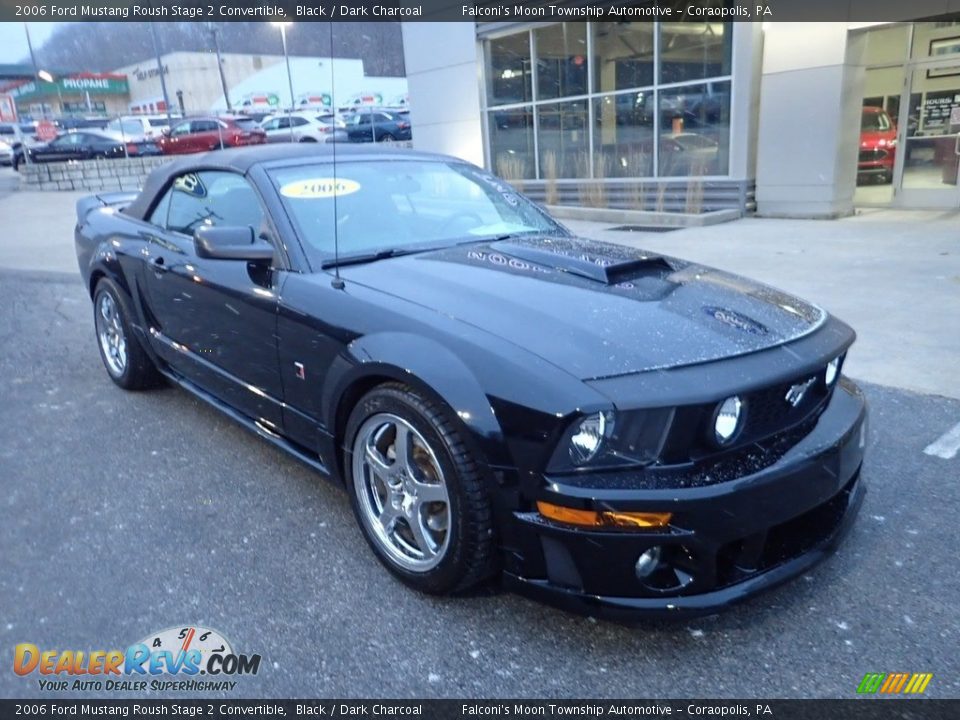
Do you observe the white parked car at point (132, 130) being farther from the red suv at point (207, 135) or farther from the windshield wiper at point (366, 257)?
the windshield wiper at point (366, 257)

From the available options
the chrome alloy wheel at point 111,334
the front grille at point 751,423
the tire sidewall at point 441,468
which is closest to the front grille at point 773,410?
the front grille at point 751,423

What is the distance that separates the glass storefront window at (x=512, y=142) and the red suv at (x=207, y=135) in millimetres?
14296

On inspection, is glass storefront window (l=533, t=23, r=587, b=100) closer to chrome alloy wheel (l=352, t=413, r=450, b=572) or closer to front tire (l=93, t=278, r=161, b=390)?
front tire (l=93, t=278, r=161, b=390)

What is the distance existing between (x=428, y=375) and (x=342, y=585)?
2.90 ft

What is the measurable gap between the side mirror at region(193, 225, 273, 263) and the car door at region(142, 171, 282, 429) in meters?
0.09

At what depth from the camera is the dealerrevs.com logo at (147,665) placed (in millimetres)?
2201

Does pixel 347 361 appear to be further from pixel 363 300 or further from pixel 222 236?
pixel 222 236

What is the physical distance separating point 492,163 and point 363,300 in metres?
14.0

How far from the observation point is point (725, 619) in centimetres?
235

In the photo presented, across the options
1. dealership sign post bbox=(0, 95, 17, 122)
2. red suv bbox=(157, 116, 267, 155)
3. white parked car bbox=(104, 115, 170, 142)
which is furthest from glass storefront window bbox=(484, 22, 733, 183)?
dealership sign post bbox=(0, 95, 17, 122)

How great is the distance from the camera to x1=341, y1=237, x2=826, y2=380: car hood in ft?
7.29

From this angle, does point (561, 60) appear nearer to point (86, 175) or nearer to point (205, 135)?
point (86, 175)

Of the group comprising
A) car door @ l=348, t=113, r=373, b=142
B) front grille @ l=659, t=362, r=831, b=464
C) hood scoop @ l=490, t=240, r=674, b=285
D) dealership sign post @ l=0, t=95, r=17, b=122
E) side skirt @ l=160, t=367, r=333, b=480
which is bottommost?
side skirt @ l=160, t=367, r=333, b=480

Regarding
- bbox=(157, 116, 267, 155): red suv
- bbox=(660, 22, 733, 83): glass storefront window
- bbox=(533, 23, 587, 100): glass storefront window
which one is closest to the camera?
bbox=(660, 22, 733, 83): glass storefront window
